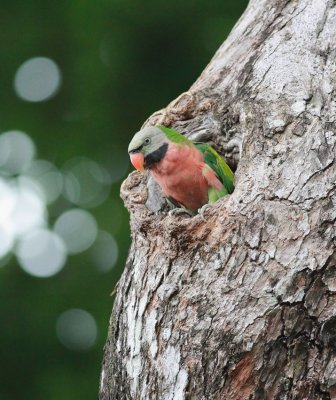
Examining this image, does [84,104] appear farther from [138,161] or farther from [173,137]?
[173,137]

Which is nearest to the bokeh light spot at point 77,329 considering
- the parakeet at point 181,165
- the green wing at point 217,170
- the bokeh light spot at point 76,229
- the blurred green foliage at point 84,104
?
the blurred green foliage at point 84,104

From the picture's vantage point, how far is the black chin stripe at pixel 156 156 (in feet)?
19.1

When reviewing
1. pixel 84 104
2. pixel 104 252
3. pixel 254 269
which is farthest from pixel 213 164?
pixel 84 104

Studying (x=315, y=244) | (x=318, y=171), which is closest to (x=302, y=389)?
(x=315, y=244)

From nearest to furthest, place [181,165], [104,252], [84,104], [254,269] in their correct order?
[254,269], [181,165], [104,252], [84,104]

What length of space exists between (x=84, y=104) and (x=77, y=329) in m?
2.71

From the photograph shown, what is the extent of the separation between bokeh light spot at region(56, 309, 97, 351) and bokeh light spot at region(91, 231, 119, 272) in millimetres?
595

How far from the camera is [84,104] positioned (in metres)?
10.6

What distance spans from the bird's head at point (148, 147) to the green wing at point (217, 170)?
26 cm

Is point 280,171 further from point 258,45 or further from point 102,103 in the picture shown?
point 102,103

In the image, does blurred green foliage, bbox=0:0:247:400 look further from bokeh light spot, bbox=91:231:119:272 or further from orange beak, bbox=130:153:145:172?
orange beak, bbox=130:153:145:172

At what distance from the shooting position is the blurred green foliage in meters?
10.1

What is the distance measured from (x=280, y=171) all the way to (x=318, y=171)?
0.72 feet

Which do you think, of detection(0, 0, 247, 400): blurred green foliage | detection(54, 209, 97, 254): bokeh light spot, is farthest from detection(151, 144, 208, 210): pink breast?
detection(54, 209, 97, 254): bokeh light spot
